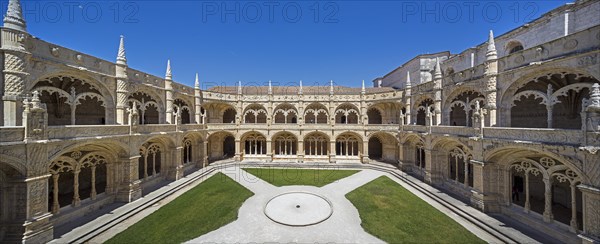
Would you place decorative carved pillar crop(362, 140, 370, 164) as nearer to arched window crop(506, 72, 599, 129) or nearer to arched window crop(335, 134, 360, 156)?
arched window crop(335, 134, 360, 156)

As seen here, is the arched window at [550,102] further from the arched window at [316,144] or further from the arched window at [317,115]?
the arched window at [317,115]

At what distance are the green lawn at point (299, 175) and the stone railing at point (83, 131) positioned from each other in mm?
12539

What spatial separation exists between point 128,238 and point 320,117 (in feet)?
90.1

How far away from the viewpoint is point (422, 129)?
21.5m

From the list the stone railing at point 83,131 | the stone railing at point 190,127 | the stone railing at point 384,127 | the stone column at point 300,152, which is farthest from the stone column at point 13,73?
the stone railing at point 384,127

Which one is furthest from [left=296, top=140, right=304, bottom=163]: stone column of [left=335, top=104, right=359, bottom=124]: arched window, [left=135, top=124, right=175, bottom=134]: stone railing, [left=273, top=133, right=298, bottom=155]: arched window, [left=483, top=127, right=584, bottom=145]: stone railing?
[left=483, top=127, right=584, bottom=145]: stone railing

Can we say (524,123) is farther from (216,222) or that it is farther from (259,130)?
(259,130)

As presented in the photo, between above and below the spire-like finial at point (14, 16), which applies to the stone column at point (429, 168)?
below

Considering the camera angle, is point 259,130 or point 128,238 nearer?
point 128,238

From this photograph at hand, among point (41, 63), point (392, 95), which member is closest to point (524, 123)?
point (392, 95)

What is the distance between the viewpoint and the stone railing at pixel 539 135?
9906mm

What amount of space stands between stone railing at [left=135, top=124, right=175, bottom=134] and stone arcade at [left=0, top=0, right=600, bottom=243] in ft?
0.54

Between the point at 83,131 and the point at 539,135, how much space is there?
83.4 feet

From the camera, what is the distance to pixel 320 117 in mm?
34938
